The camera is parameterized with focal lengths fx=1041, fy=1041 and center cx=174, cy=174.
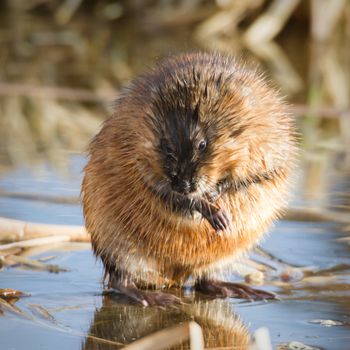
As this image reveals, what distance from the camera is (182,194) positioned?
13.6 feet

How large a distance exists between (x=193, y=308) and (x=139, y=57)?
7.98 metres

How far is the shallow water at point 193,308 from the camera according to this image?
3684 millimetres

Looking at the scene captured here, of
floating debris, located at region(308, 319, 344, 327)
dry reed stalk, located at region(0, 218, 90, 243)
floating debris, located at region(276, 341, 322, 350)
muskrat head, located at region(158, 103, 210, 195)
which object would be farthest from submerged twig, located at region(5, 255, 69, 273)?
floating debris, located at region(276, 341, 322, 350)

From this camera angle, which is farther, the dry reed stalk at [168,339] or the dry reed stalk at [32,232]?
the dry reed stalk at [32,232]

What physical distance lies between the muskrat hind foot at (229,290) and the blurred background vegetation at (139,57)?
1678mm

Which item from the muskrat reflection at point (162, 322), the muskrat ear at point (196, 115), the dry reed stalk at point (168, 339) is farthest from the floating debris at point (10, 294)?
the dry reed stalk at point (168, 339)

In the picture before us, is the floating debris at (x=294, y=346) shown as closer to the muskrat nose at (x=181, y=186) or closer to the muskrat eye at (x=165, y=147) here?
the muskrat nose at (x=181, y=186)

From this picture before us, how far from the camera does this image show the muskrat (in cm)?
426

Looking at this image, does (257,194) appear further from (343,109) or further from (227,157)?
(343,109)

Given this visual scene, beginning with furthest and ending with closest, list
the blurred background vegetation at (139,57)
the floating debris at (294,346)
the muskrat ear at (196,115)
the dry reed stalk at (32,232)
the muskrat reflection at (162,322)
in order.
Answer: the blurred background vegetation at (139,57), the dry reed stalk at (32,232), the muskrat ear at (196,115), the muskrat reflection at (162,322), the floating debris at (294,346)

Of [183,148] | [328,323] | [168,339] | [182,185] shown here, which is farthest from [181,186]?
[168,339]

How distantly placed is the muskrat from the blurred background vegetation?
166cm

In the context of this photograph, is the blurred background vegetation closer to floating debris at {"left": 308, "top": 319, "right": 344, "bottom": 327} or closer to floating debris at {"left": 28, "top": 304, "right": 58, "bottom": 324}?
floating debris at {"left": 308, "top": 319, "right": 344, "bottom": 327}

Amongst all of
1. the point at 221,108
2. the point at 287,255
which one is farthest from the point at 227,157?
the point at 287,255
